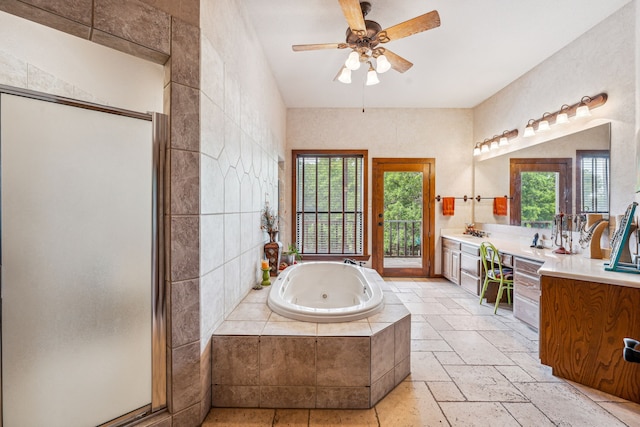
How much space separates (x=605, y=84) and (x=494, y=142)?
159 centimetres

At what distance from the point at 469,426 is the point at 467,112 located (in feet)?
15.4

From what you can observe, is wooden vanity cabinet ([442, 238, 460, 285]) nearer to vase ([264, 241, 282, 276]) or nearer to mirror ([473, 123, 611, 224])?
mirror ([473, 123, 611, 224])

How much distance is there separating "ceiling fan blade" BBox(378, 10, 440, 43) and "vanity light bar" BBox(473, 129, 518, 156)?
258 centimetres

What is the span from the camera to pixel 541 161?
3.37 m

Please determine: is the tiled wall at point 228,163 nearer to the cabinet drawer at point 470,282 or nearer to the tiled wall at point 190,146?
the tiled wall at point 190,146

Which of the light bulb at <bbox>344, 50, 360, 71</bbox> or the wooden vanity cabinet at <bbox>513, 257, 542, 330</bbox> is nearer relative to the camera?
the light bulb at <bbox>344, 50, 360, 71</bbox>

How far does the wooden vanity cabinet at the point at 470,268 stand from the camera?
3.71 metres

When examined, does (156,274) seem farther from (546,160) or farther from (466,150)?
(466,150)

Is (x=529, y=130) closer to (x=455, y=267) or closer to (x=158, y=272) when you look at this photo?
(x=455, y=267)

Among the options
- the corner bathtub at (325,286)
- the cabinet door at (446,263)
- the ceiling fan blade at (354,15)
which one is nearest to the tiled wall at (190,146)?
the ceiling fan blade at (354,15)

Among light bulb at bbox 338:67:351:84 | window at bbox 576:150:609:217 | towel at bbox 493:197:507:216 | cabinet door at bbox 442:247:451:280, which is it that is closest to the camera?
light bulb at bbox 338:67:351:84

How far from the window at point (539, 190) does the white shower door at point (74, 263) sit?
3.87 meters

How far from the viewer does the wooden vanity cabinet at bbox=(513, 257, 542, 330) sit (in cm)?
266

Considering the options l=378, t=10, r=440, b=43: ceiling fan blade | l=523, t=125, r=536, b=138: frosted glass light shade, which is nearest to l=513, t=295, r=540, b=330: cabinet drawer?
l=523, t=125, r=536, b=138: frosted glass light shade
